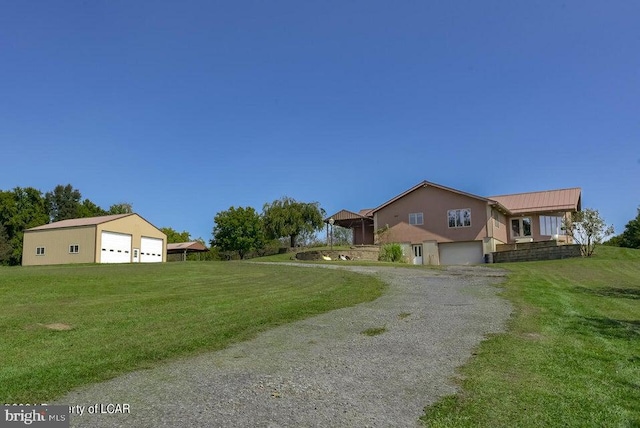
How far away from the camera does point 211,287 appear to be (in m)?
14.4

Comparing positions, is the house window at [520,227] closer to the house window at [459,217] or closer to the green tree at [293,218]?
the house window at [459,217]

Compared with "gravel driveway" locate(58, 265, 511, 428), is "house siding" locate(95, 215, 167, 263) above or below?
above

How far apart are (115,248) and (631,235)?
52.4 metres

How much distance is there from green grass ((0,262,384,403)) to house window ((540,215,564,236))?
88.0 feet

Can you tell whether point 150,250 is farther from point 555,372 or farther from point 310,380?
point 555,372

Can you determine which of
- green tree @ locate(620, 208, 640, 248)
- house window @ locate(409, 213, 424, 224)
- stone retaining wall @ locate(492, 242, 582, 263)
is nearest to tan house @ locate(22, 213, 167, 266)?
house window @ locate(409, 213, 424, 224)

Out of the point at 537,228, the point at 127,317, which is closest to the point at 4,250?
the point at 537,228

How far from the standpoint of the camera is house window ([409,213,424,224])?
3797cm

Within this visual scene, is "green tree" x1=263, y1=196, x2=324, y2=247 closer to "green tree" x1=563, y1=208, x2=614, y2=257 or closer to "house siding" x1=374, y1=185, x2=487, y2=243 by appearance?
"house siding" x1=374, y1=185, x2=487, y2=243

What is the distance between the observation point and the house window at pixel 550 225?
38.2 meters

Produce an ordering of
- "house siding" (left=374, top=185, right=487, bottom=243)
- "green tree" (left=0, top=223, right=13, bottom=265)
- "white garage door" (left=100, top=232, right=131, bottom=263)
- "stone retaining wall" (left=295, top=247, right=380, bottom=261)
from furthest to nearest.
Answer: "green tree" (left=0, top=223, right=13, bottom=265), "white garage door" (left=100, top=232, right=131, bottom=263), "house siding" (left=374, top=185, right=487, bottom=243), "stone retaining wall" (left=295, top=247, right=380, bottom=261)

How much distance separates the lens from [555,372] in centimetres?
606

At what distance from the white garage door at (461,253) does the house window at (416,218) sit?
2504 mm

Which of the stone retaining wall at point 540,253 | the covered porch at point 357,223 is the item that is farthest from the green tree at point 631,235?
the covered porch at point 357,223
